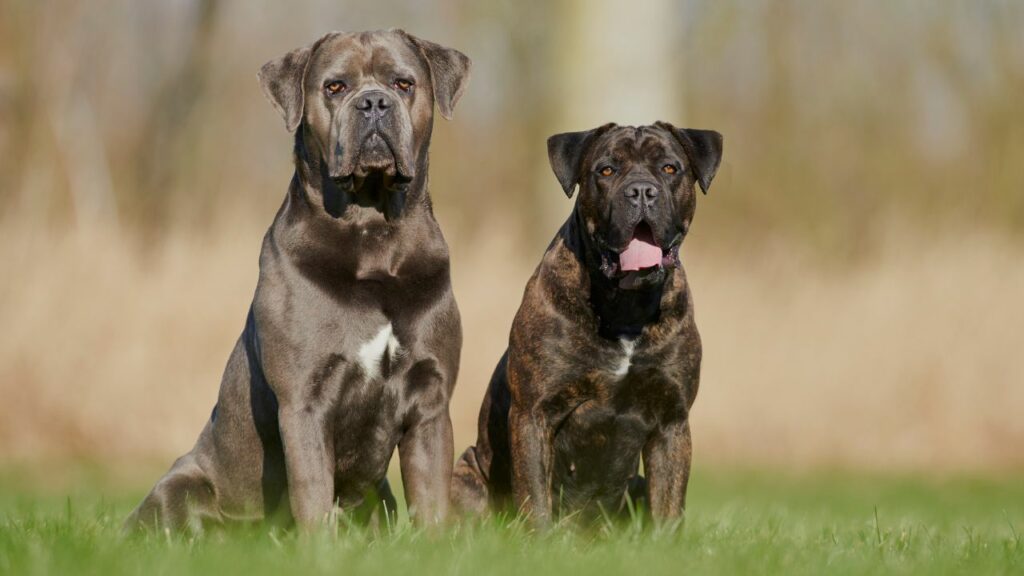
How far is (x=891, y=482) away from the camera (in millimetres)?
10383

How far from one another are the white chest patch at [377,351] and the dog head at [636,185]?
3.13 ft

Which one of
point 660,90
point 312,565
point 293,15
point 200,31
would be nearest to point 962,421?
point 660,90

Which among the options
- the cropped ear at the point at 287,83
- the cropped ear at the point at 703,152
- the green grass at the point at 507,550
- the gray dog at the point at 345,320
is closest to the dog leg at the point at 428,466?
the gray dog at the point at 345,320

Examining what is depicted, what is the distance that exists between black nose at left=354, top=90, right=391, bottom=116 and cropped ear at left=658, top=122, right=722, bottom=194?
1336mm

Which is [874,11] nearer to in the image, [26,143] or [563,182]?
[26,143]

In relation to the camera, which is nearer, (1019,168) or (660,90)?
(660,90)

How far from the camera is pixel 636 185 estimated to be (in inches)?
204

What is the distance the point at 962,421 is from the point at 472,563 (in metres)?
8.25

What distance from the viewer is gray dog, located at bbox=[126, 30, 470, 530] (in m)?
4.72

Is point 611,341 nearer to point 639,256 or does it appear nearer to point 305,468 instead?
point 639,256

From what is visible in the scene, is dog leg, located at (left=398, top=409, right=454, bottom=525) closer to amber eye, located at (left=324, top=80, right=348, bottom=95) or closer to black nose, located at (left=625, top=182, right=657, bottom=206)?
black nose, located at (left=625, top=182, right=657, bottom=206)

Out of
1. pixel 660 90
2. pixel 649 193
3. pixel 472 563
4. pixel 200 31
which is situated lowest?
pixel 472 563

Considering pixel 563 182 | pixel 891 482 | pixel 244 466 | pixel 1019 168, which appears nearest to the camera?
pixel 244 466

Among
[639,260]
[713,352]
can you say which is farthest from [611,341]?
[713,352]
